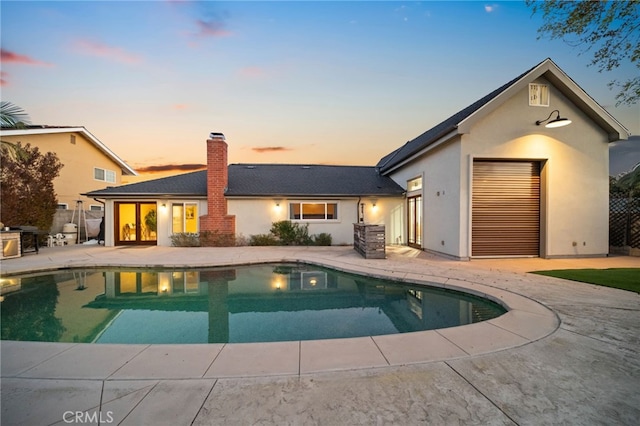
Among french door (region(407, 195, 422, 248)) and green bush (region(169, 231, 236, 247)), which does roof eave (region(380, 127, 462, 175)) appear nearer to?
french door (region(407, 195, 422, 248))

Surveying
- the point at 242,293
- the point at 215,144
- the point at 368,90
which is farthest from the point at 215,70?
the point at 242,293

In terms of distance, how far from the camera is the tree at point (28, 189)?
12859mm

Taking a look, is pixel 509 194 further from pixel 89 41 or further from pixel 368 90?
pixel 89 41

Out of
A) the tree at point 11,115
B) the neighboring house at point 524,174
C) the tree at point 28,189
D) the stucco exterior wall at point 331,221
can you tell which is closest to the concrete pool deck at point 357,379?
the neighboring house at point 524,174

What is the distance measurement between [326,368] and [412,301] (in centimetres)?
375

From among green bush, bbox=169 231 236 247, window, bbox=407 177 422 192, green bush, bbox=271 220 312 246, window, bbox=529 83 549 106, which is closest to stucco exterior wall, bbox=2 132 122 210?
green bush, bbox=169 231 236 247

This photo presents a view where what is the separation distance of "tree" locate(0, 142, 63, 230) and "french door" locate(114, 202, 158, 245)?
13.5 ft

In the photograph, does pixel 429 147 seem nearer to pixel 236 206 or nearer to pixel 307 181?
pixel 307 181

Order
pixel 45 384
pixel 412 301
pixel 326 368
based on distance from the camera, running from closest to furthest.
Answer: pixel 45 384, pixel 326 368, pixel 412 301

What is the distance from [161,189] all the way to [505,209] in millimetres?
15232

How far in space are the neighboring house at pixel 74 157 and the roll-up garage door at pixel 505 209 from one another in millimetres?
22796

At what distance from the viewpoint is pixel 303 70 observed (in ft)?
43.3

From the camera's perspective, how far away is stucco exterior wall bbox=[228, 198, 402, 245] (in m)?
13.9

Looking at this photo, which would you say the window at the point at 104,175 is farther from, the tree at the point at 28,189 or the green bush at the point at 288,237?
the green bush at the point at 288,237
